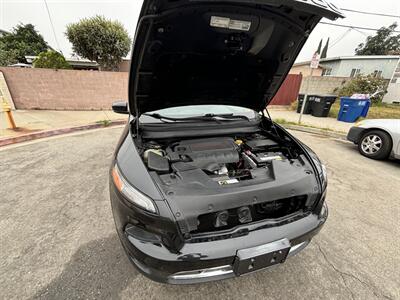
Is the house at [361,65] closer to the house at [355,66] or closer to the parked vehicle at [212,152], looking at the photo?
the house at [355,66]

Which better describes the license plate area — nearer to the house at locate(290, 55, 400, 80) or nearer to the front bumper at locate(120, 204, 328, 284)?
the front bumper at locate(120, 204, 328, 284)

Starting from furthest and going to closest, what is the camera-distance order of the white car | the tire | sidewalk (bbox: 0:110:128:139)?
sidewalk (bbox: 0:110:128:139), the tire, the white car

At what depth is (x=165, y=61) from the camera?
1.97 metres

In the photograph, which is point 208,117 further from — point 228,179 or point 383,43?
point 383,43

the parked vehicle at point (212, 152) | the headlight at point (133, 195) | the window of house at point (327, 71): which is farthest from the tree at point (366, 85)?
the headlight at point (133, 195)

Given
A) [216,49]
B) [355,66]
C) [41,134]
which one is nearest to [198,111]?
[216,49]

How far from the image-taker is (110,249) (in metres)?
1.90

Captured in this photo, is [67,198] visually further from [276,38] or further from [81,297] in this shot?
[276,38]

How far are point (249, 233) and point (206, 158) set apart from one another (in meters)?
0.78

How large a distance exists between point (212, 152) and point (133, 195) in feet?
2.98

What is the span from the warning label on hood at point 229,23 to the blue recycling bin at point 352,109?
8.20m

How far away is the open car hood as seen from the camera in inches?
60.5

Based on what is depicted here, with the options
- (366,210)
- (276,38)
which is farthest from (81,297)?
(366,210)

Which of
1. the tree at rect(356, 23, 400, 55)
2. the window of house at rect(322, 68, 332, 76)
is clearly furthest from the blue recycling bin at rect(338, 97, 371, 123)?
the tree at rect(356, 23, 400, 55)
